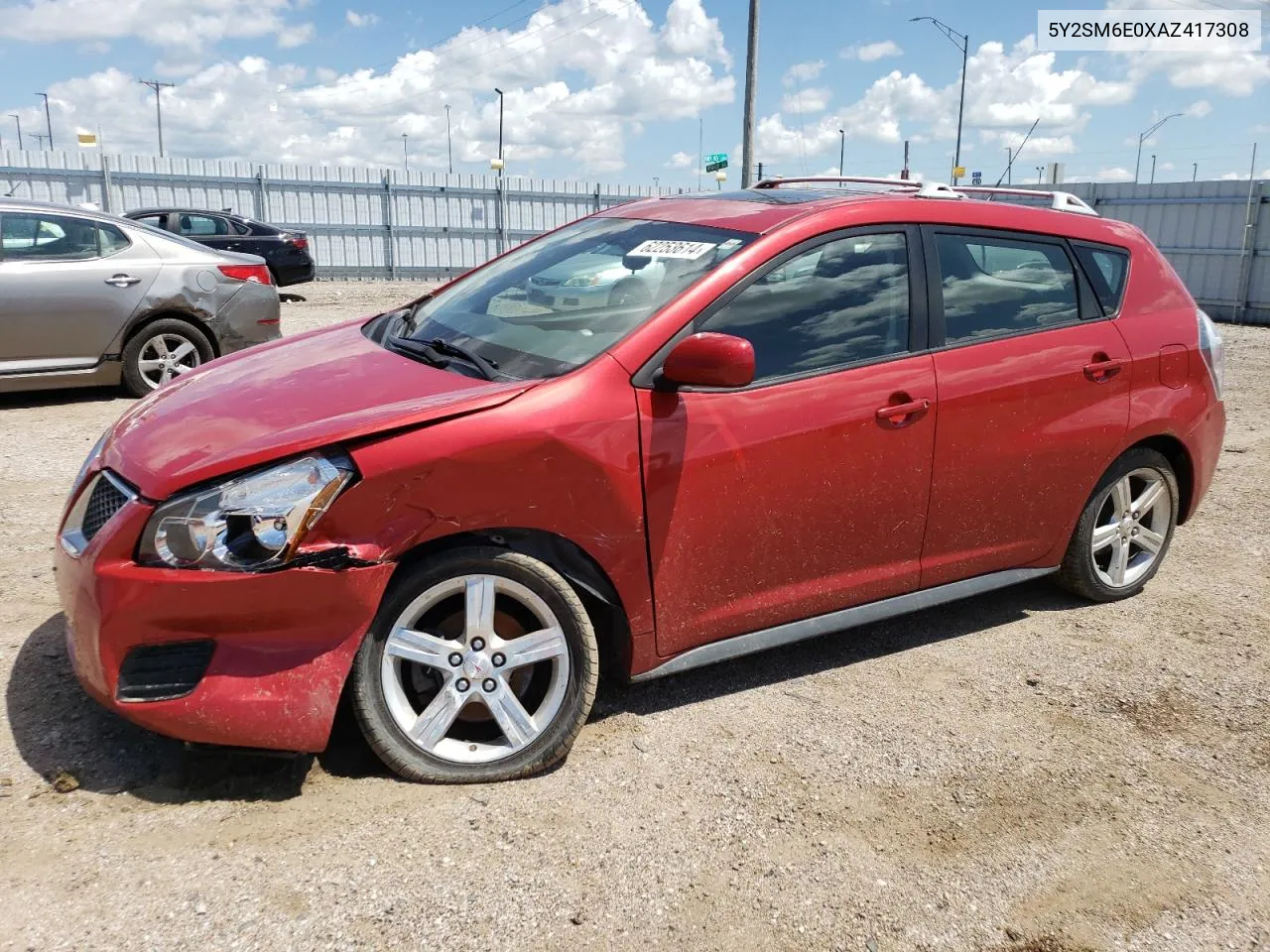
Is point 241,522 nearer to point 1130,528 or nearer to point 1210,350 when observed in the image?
point 1130,528

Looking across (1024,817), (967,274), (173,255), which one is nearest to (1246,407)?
(967,274)

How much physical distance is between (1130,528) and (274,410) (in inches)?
141

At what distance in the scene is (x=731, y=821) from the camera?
2.96 meters

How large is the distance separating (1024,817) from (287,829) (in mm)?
2049

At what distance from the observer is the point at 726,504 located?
130 inches

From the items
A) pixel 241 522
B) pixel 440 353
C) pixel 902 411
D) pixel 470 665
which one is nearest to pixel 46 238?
pixel 440 353

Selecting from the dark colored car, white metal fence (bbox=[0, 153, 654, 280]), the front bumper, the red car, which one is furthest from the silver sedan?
white metal fence (bbox=[0, 153, 654, 280])

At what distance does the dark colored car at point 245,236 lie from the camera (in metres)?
17.3

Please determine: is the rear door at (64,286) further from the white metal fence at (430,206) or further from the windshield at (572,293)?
the white metal fence at (430,206)

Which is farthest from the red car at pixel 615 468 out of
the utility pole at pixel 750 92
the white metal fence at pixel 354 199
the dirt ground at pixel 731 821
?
the white metal fence at pixel 354 199

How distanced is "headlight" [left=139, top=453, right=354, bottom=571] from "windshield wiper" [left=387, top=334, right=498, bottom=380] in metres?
0.67

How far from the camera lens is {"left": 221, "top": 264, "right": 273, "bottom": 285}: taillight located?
27.6ft

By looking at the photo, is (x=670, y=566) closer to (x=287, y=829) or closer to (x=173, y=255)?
(x=287, y=829)

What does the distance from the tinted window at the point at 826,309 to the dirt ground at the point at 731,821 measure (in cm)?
120
